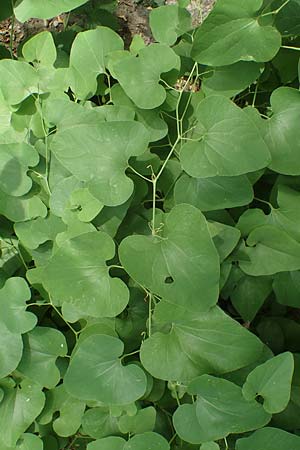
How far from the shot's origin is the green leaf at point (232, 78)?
1020mm

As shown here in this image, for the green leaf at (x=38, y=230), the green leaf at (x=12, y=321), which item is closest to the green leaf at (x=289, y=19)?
the green leaf at (x=38, y=230)

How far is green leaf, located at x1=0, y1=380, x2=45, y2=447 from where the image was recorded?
1.11 metres

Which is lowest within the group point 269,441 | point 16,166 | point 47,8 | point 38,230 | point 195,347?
point 269,441

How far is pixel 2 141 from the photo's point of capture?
117 cm

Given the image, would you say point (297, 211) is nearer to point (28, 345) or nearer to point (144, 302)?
point (144, 302)

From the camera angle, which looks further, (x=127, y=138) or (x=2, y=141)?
(x=2, y=141)

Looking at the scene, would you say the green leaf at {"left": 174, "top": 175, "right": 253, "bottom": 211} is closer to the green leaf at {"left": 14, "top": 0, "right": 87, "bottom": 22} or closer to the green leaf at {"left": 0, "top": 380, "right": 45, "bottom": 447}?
the green leaf at {"left": 14, "top": 0, "right": 87, "bottom": 22}

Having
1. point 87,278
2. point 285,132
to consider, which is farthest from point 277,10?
point 87,278

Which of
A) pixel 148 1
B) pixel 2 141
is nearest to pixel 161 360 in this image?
pixel 2 141

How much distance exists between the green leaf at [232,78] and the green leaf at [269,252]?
0.25m

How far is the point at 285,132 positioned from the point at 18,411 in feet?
2.36

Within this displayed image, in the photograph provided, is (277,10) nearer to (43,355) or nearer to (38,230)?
(38,230)

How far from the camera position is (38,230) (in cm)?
112

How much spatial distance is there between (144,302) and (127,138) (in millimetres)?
320
